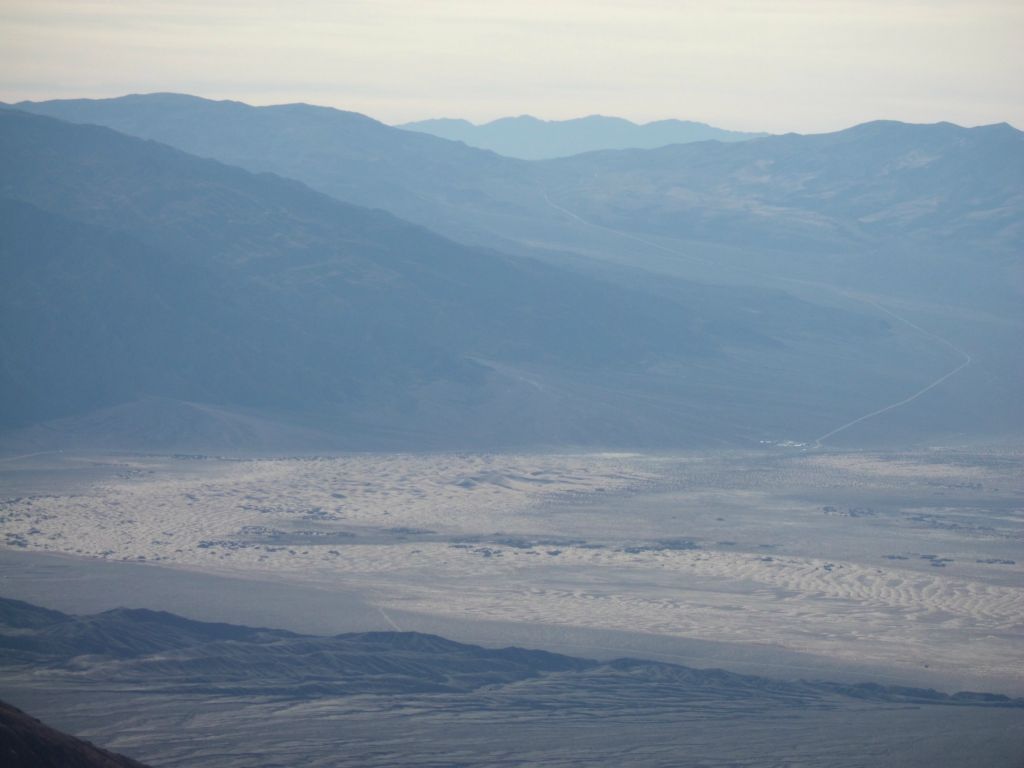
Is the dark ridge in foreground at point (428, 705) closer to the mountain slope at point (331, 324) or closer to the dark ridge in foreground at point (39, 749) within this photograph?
the dark ridge in foreground at point (39, 749)

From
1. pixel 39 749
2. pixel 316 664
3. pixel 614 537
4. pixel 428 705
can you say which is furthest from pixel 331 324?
pixel 39 749

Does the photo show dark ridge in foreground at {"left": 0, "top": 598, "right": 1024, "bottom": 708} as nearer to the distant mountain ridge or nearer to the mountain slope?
the mountain slope


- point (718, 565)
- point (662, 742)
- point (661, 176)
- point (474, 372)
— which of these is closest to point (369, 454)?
point (474, 372)

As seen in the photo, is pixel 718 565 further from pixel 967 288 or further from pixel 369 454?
pixel 967 288

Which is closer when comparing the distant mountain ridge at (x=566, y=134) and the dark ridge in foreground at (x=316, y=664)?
the dark ridge in foreground at (x=316, y=664)

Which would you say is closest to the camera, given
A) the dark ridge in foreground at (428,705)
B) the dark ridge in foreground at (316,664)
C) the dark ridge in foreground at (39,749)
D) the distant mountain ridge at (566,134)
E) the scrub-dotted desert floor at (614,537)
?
the dark ridge in foreground at (39,749)

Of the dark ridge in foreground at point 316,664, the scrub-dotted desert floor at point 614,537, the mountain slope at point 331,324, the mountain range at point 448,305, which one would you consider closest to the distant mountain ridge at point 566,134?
the mountain range at point 448,305

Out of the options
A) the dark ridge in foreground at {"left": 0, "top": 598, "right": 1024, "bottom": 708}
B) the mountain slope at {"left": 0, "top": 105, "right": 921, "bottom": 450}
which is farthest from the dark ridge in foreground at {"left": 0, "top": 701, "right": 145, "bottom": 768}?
the mountain slope at {"left": 0, "top": 105, "right": 921, "bottom": 450}

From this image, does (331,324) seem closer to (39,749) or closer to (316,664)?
(316,664)
